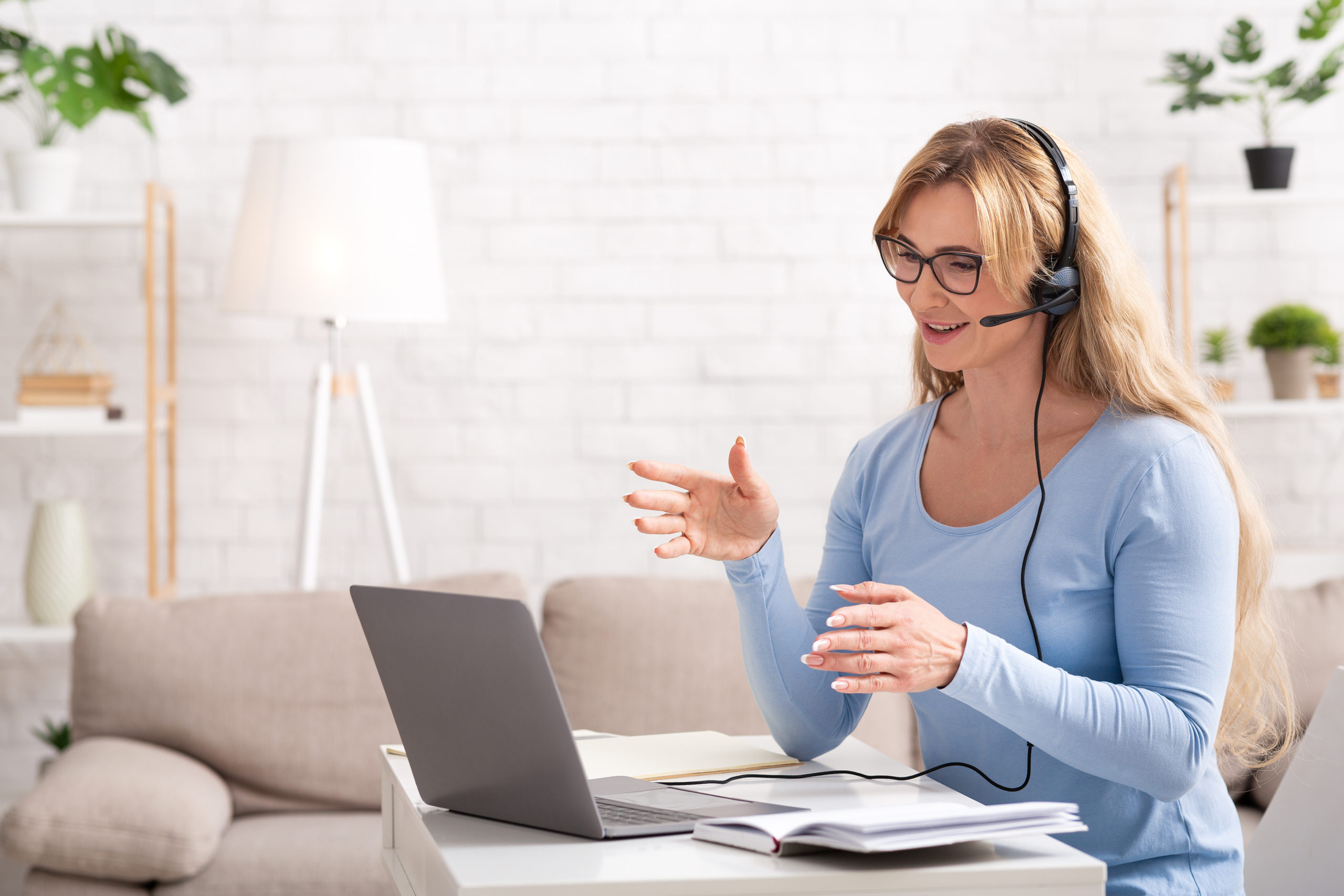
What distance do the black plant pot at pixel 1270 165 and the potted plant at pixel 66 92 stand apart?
2.30m

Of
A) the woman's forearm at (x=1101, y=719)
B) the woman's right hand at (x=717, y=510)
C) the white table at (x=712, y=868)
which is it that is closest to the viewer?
the white table at (x=712, y=868)

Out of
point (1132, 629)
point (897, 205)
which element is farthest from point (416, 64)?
point (1132, 629)

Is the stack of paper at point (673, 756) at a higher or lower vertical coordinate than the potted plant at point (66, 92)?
lower

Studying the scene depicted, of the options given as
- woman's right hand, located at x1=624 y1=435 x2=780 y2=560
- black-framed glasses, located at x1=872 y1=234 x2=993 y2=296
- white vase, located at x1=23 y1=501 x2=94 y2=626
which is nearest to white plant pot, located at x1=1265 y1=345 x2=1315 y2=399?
black-framed glasses, located at x1=872 y1=234 x2=993 y2=296

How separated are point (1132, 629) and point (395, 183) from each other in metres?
1.80

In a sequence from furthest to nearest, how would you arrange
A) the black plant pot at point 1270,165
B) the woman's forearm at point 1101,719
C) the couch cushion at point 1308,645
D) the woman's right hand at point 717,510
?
the black plant pot at point 1270,165 → the couch cushion at point 1308,645 → the woman's right hand at point 717,510 → the woman's forearm at point 1101,719

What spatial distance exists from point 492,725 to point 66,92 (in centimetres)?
212

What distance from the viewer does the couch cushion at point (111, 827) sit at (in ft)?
6.40

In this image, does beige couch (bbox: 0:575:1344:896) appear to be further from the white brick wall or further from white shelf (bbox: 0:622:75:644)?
the white brick wall

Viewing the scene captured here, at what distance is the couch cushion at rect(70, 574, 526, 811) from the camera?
227cm

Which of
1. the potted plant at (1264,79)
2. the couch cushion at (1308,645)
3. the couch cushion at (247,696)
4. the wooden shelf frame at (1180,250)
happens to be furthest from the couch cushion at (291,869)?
the potted plant at (1264,79)

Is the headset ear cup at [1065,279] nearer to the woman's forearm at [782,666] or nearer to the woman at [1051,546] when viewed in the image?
the woman at [1051,546]

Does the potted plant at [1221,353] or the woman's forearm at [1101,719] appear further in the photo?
the potted plant at [1221,353]

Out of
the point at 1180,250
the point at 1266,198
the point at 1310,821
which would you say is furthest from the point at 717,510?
the point at 1180,250
